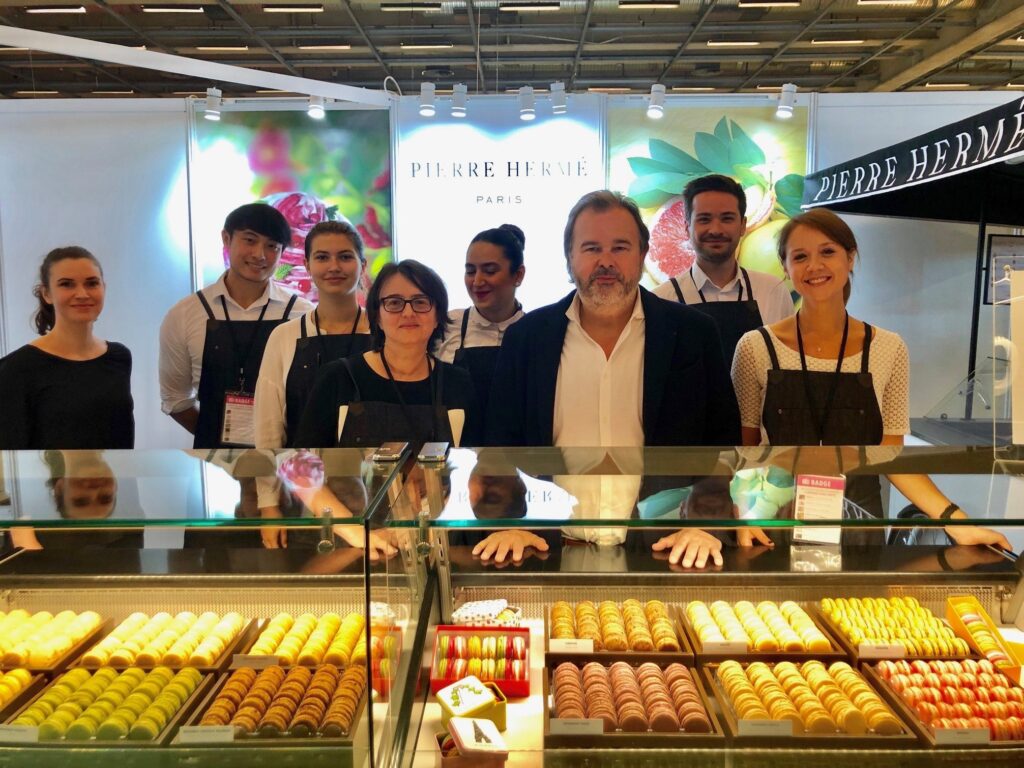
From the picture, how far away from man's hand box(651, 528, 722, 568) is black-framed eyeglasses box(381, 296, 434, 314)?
128cm

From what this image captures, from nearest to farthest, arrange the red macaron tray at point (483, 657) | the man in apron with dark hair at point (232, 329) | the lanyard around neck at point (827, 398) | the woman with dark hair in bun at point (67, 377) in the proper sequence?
the red macaron tray at point (483, 657), the lanyard around neck at point (827, 398), the woman with dark hair in bun at point (67, 377), the man in apron with dark hair at point (232, 329)

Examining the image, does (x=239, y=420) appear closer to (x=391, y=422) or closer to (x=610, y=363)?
(x=391, y=422)

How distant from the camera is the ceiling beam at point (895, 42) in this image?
867 centimetres

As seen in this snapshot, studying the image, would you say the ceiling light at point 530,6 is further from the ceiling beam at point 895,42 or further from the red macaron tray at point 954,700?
the red macaron tray at point 954,700

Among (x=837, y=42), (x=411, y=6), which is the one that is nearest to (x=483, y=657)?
(x=411, y=6)

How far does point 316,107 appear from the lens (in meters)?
6.05

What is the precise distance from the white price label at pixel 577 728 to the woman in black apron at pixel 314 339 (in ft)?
6.73

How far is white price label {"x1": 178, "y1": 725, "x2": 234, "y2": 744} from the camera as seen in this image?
59.7 inches

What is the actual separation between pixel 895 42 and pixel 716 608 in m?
10.0

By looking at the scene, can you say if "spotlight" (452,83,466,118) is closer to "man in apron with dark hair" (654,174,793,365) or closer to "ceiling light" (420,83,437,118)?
"ceiling light" (420,83,437,118)

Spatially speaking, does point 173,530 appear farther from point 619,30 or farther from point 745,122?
point 619,30

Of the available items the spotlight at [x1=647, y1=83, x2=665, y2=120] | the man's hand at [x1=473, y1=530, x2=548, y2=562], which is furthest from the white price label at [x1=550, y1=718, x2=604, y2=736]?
the spotlight at [x1=647, y1=83, x2=665, y2=120]

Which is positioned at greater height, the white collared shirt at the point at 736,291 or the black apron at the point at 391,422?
the white collared shirt at the point at 736,291

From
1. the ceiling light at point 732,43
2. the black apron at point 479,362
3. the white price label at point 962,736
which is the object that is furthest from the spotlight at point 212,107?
the ceiling light at point 732,43
